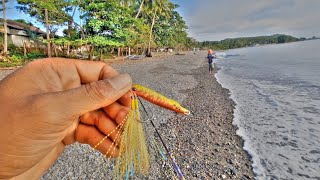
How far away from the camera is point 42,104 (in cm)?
151

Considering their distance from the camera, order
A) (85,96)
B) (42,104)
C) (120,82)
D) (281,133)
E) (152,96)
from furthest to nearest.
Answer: (281,133)
(152,96)
(120,82)
(85,96)
(42,104)

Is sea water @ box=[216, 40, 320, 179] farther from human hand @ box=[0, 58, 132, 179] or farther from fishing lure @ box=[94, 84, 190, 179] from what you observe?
human hand @ box=[0, 58, 132, 179]

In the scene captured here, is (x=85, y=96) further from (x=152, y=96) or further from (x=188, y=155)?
(x=188, y=155)

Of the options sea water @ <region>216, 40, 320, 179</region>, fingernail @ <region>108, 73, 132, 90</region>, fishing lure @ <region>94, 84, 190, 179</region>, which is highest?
fingernail @ <region>108, 73, 132, 90</region>

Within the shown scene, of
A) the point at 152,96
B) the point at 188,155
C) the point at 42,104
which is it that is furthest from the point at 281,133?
the point at 42,104

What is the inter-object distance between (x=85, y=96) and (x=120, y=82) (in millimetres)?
328


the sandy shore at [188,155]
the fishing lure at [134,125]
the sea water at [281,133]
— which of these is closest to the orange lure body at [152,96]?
the fishing lure at [134,125]

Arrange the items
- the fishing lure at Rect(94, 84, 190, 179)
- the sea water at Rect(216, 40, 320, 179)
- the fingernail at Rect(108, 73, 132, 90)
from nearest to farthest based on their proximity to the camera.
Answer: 1. the fingernail at Rect(108, 73, 132, 90)
2. the fishing lure at Rect(94, 84, 190, 179)
3. the sea water at Rect(216, 40, 320, 179)

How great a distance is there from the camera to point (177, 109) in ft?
8.09

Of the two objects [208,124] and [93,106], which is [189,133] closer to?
[208,124]

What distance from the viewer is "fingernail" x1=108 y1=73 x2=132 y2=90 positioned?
1868mm

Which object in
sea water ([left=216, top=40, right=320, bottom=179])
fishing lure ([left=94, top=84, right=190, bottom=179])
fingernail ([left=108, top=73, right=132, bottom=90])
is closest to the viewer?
fingernail ([left=108, top=73, right=132, bottom=90])

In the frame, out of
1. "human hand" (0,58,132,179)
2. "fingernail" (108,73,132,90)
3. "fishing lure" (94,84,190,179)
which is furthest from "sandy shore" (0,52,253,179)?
"fingernail" (108,73,132,90)

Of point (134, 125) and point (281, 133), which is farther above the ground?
point (134, 125)
